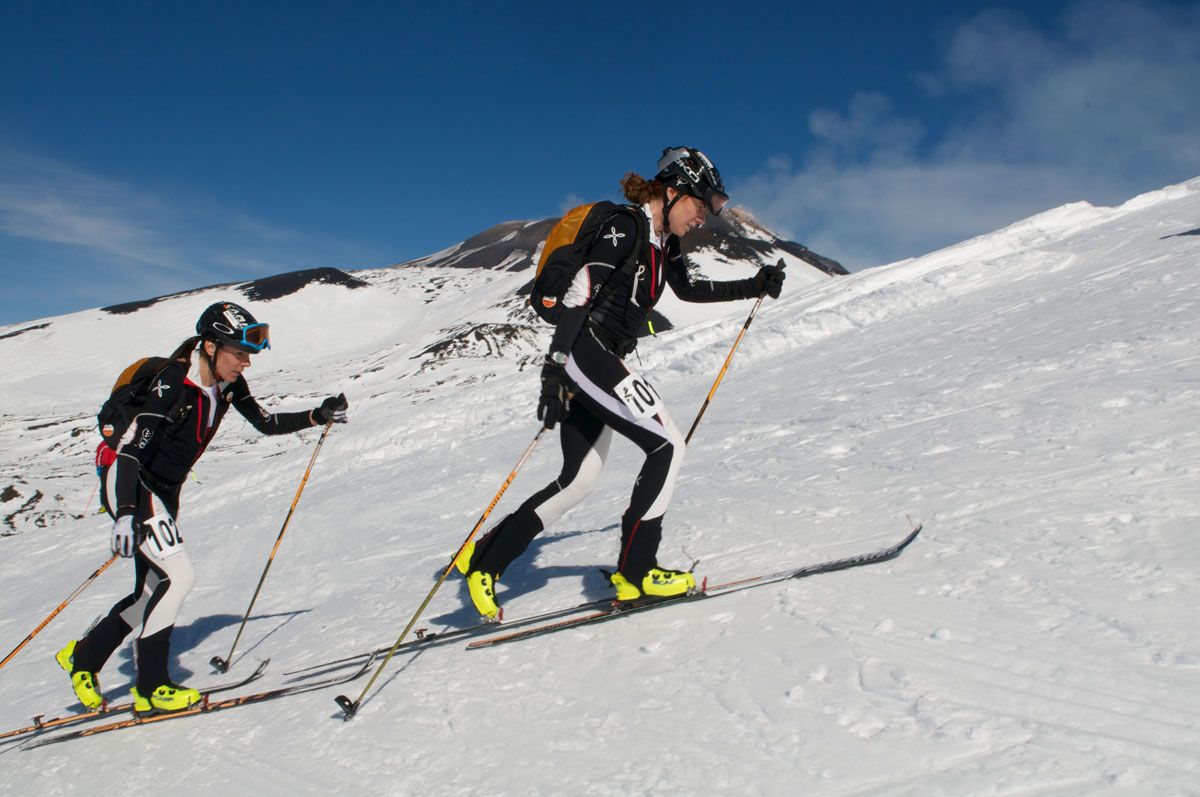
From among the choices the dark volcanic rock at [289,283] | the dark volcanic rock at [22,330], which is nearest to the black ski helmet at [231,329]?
the dark volcanic rock at [289,283]

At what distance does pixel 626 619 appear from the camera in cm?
430

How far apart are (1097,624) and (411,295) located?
7153cm

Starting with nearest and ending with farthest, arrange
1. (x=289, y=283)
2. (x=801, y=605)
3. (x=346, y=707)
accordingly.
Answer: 1. (x=346, y=707)
2. (x=801, y=605)
3. (x=289, y=283)

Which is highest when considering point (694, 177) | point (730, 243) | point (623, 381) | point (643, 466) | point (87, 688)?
point (730, 243)

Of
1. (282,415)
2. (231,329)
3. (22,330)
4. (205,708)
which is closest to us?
(205,708)

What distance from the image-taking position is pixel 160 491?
5.00 metres

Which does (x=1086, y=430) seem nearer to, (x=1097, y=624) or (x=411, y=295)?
(x=1097, y=624)

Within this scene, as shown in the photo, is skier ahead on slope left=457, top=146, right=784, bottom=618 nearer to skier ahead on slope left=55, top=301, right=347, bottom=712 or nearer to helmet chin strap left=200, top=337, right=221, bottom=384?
skier ahead on slope left=55, top=301, right=347, bottom=712

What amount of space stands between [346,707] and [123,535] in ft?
5.71

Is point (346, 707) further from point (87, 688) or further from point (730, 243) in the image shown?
point (730, 243)

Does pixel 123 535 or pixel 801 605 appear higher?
pixel 123 535

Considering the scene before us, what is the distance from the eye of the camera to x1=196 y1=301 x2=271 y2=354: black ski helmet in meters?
4.90

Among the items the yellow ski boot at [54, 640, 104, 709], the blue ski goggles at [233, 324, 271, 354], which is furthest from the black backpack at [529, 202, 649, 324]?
the yellow ski boot at [54, 640, 104, 709]

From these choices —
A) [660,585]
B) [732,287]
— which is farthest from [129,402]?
[732,287]
